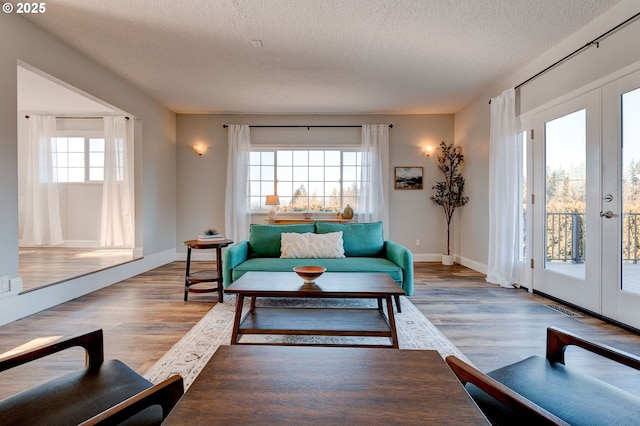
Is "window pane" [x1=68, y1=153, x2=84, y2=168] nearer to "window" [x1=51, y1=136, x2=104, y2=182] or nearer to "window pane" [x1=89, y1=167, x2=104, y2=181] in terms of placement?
"window" [x1=51, y1=136, x2=104, y2=182]

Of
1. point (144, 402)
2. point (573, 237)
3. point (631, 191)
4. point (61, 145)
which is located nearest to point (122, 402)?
point (144, 402)

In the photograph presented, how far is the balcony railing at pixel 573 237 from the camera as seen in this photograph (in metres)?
2.61

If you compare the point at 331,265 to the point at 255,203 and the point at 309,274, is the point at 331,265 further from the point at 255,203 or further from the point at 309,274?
the point at 255,203

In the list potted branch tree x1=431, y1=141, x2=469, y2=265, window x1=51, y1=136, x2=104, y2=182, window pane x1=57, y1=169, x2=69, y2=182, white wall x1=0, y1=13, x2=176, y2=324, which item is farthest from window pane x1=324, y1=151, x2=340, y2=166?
window pane x1=57, y1=169, x2=69, y2=182

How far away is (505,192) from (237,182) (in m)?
4.33

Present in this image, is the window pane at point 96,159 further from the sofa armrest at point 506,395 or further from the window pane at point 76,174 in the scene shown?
the sofa armrest at point 506,395

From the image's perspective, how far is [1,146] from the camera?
2740 millimetres

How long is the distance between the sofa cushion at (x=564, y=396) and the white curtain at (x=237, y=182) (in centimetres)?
516

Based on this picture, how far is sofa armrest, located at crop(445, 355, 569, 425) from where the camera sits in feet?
2.35

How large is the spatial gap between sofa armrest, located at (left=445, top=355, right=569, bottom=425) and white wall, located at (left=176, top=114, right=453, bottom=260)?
5066 millimetres

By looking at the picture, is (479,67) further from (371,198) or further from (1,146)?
(1,146)

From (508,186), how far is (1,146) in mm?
5345

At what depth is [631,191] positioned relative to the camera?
2625 millimetres

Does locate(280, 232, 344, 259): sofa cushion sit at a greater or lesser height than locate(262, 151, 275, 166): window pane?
lesser
